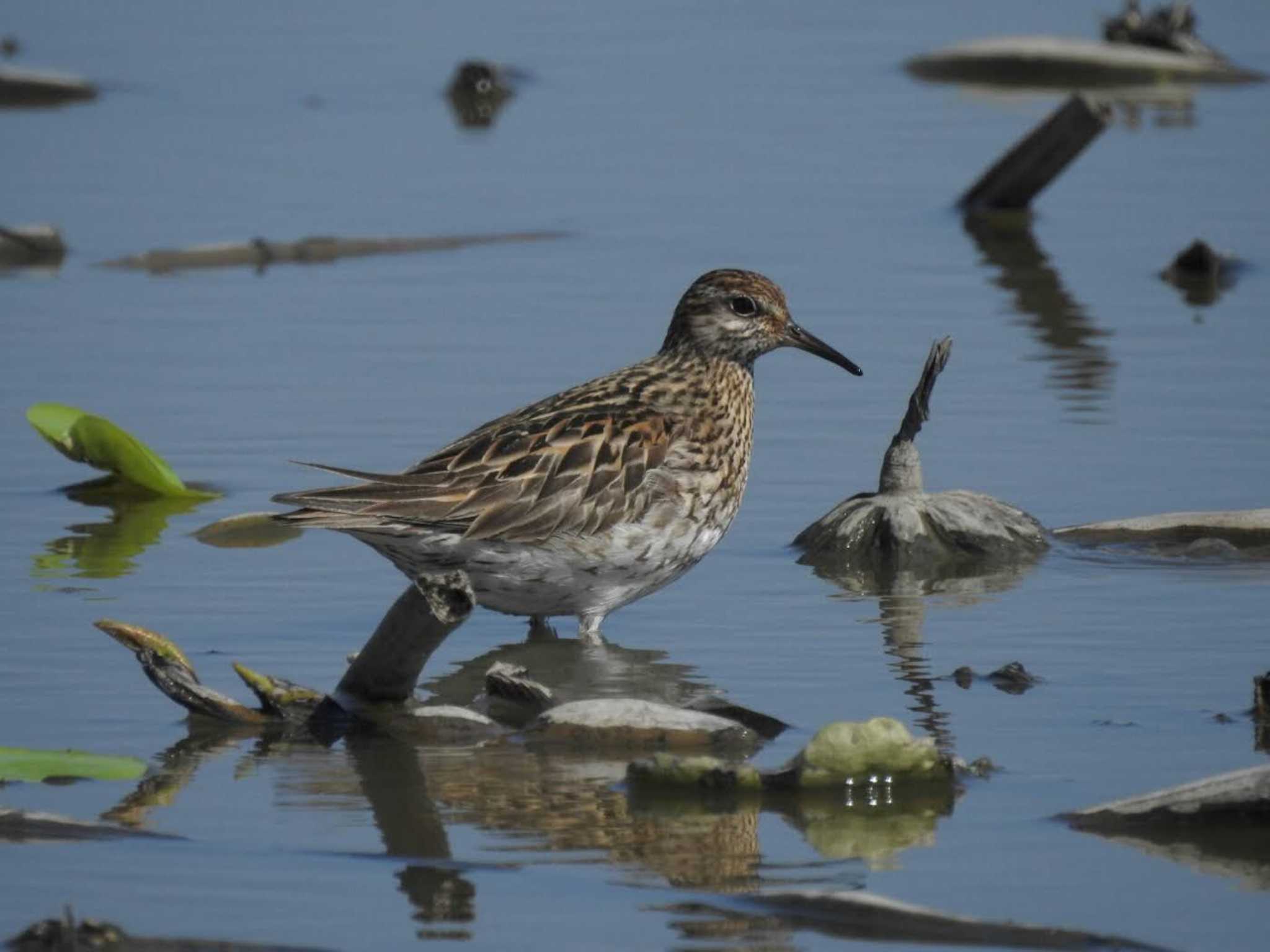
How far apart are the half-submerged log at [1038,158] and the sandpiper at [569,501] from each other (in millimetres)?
6518

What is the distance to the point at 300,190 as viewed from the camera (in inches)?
681

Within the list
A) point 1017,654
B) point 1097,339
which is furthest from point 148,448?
point 1097,339

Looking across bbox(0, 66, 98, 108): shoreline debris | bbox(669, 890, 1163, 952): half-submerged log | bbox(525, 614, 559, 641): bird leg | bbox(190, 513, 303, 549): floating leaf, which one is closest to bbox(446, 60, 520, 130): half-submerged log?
bbox(0, 66, 98, 108): shoreline debris

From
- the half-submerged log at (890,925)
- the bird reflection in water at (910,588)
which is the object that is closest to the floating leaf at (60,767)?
the half-submerged log at (890,925)

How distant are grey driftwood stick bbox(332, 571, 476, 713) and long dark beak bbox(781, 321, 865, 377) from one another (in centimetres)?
331

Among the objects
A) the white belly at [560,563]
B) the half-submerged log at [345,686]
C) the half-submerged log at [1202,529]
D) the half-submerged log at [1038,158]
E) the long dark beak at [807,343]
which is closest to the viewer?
the half-submerged log at [345,686]

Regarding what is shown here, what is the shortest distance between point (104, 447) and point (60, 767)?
392cm

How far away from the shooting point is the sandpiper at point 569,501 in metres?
9.19

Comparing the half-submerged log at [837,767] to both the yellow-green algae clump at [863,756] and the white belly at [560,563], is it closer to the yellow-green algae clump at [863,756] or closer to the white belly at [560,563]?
the yellow-green algae clump at [863,756]

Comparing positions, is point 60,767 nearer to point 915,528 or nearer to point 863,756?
point 863,756

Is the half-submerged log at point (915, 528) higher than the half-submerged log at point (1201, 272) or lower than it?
lower

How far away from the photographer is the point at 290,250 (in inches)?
614

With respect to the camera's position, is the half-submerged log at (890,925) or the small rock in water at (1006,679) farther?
the small rock in water at (1006,679)

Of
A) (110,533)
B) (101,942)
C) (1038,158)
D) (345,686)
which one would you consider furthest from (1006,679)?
(1038,158)
